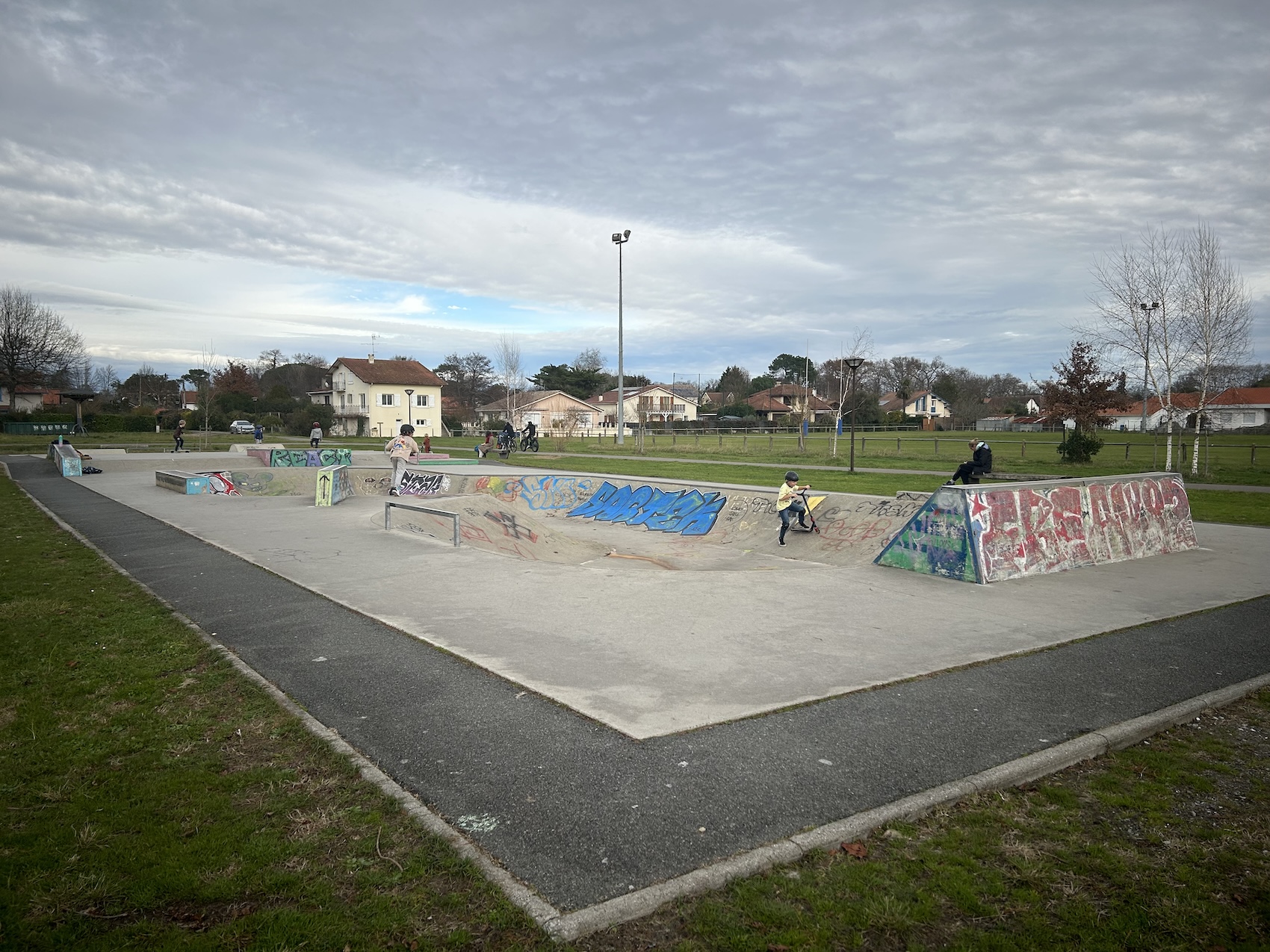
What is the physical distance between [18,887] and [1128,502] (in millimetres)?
14394

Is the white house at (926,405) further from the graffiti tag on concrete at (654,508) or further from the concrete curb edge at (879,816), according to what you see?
the concrete curb edge at (879,816)

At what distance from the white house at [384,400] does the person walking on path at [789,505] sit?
190 feet

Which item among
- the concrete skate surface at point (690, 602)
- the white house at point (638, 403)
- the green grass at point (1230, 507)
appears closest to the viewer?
the concrete skate surface at point (690, 602)

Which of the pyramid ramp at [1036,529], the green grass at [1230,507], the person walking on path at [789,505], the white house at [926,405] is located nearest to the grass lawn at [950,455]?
the green grass at [1230,507]

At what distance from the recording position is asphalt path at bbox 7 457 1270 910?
3.82 meters

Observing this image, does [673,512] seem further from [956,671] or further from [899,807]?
[899,807]

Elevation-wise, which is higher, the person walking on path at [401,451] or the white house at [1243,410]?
the white house at [1243,410]

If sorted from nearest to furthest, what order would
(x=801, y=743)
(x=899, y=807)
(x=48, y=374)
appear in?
(x=899, y=807) < (x=801, y=743) < (x=48, y=374)

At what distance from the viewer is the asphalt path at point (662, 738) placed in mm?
3820

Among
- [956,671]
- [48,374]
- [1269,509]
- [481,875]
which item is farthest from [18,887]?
[48,374]

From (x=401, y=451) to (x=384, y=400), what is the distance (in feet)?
184

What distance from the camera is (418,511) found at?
1434 centimetres

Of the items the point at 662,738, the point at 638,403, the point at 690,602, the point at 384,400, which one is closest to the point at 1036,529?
the point at 690,602

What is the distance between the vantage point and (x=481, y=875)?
11.3ft
